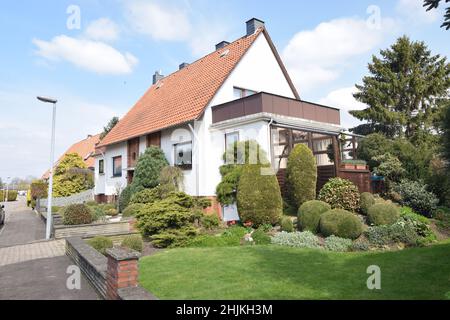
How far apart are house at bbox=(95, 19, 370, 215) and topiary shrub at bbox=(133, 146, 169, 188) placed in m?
0.81

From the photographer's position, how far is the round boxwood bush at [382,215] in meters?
11.9

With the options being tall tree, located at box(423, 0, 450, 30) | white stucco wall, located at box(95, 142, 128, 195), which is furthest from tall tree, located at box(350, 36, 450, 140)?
tall tree, located at box(423, 0, 450, 30)

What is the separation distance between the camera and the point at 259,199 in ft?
41.2

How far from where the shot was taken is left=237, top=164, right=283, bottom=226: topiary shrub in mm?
12531

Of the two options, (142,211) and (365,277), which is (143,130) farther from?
(365,277)

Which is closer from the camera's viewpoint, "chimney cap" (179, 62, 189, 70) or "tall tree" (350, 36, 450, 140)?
"chimney cap" (179, 62, 189, 70)

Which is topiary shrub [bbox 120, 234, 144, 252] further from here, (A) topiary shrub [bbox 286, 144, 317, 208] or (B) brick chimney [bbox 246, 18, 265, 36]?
(B) brick chimney [bbox 246, 18, 265, 36]

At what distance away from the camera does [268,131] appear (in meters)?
14.6

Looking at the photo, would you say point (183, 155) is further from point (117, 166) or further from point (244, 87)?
point (117, 166)

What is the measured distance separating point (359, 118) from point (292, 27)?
65.2ft

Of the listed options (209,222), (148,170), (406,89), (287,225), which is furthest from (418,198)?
(406,89)

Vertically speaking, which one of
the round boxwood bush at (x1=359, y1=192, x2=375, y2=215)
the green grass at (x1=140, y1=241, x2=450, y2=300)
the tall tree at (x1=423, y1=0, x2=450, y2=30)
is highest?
the tall tree at (x1=423, y1=0, x2=450, y2=30)

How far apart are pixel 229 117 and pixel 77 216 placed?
8008mm

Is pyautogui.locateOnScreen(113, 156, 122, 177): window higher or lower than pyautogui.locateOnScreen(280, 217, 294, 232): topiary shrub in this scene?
higher
